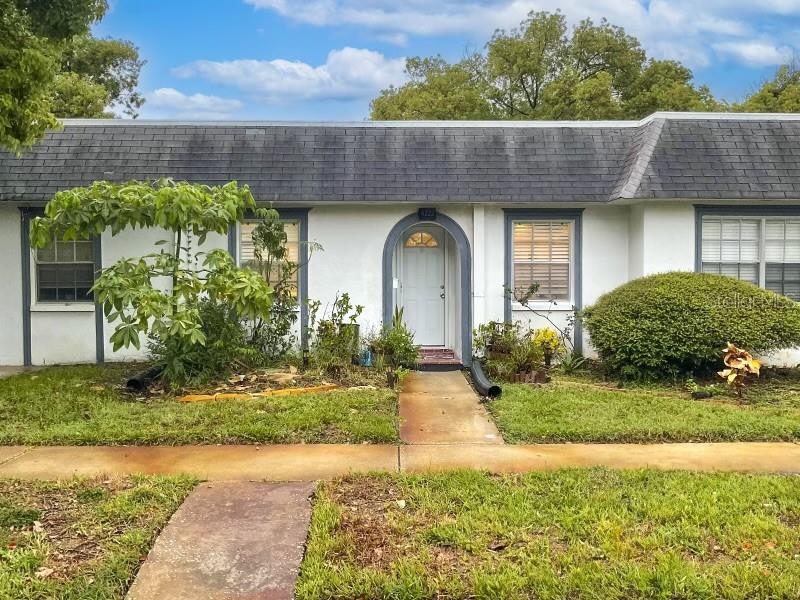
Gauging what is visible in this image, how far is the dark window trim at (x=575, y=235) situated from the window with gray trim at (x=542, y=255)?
0.39ft

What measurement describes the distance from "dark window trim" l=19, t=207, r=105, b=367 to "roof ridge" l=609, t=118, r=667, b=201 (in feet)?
28.3

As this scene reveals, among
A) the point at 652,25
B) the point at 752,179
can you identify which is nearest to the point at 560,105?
the point at 652,25

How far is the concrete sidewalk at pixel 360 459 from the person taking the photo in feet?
19.3

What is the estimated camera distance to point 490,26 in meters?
36.0

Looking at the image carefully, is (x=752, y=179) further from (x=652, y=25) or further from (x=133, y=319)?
(x=652, y=25)

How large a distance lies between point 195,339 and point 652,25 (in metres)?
31.7

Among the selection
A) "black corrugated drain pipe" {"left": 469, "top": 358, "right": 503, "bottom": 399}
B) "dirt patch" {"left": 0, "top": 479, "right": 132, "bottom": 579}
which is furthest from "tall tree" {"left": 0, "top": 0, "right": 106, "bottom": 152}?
"black corrugated drain pipe" {"left": 469, "top": 358, "right": 503, "bottom": 399}

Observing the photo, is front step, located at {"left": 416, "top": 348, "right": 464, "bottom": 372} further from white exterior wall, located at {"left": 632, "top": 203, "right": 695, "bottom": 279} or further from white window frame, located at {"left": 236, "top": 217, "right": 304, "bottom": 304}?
white exterior wall, located at {"left": 632, "top": 203, "right": 695, "bottom": 279}

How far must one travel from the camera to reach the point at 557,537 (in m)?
4.48

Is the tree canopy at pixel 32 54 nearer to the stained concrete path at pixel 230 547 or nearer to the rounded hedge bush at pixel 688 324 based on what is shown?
the stained concrete path at pixel 230 547

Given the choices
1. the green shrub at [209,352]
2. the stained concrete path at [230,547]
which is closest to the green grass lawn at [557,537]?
the stained concrete path at [230,547]

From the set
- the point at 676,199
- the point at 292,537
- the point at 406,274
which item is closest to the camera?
the point at 292,537

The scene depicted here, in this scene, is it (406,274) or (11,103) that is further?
(406,274)

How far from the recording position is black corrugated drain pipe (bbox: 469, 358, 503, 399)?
9.07 metres
